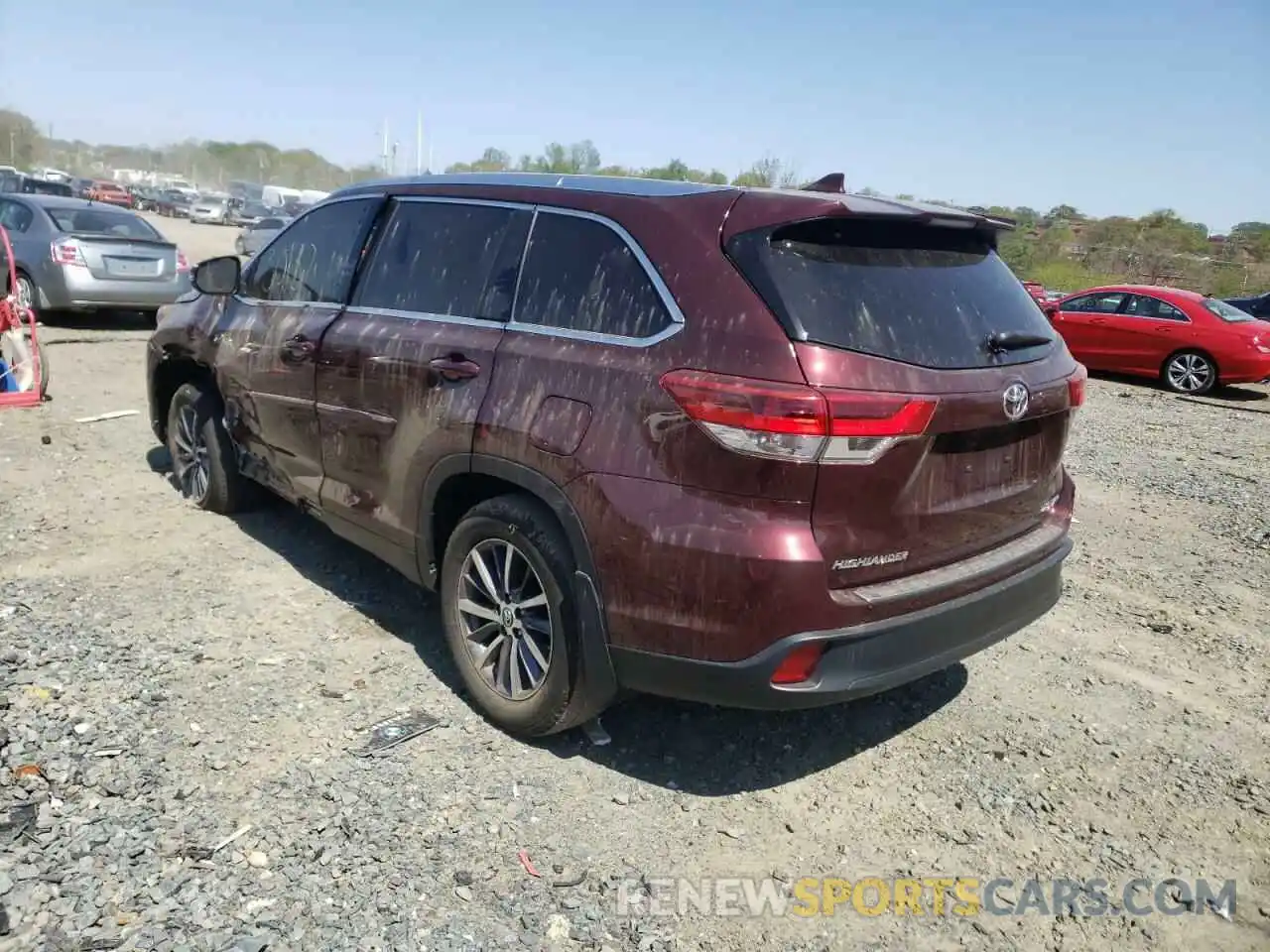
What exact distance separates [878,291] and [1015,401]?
57 cm

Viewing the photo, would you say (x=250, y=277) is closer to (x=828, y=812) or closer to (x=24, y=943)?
(x=24, y=943)

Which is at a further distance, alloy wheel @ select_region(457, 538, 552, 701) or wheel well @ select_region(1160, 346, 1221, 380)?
wheel well @ select_region(1160, 346, 1221, 380)

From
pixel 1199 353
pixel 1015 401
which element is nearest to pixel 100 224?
pixel 1015 401

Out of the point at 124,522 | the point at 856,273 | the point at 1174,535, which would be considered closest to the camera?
the point at 856,273

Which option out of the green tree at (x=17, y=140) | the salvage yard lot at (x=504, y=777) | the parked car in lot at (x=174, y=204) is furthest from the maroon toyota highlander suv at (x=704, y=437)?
the green tree at (x=17, y=140)

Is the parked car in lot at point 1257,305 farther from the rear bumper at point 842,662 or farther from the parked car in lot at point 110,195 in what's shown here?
the parked car in lot at point 110,195

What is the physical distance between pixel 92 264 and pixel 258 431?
7.78 metres

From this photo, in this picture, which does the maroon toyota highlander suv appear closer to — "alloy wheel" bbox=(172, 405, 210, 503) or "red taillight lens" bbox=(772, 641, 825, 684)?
"red taillight lens" bbox=(772, 641, 825, 684)

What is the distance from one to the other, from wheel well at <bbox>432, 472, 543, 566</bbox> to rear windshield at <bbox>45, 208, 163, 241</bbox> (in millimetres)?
9655

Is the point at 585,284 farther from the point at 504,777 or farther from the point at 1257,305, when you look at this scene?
the point at 1257,305

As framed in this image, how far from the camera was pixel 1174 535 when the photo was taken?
5.94m

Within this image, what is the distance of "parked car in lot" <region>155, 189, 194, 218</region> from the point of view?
5056 cm

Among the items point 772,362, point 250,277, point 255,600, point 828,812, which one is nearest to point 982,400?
point 772,362

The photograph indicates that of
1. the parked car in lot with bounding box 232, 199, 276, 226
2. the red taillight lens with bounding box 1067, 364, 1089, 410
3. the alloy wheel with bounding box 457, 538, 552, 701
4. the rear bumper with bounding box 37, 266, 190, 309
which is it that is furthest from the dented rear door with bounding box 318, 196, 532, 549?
the parked car in lot with bounding box 232, 199, 276, 226
